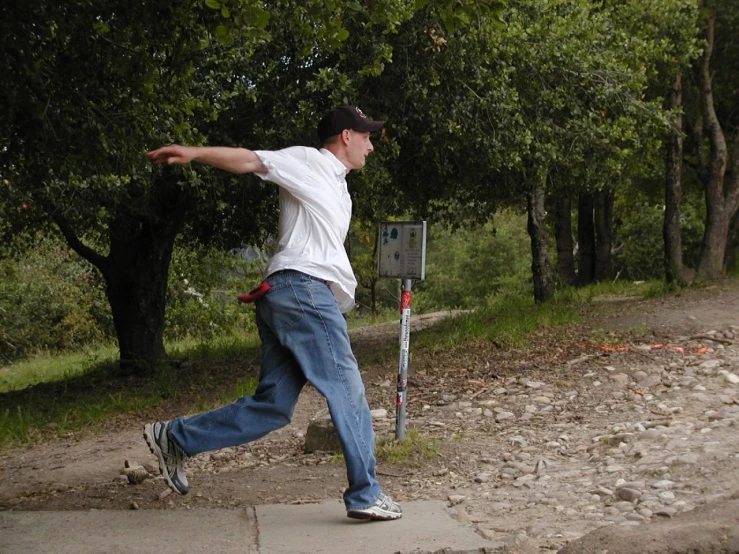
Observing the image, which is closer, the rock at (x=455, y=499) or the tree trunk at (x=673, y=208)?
the rock at (x=455, y=499)

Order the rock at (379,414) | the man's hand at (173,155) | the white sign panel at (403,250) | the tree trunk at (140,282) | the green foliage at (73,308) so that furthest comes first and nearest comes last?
the green foliage at (73,308)
the tree trunk at (140,282)
the rock at (379,414)
the white sign panel at (403,250)
the man's hand at (173,155)

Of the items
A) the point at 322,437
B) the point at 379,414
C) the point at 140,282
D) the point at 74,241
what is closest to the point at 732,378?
the point at 379,414

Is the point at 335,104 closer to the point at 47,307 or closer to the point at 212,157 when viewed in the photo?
the point at 212,157

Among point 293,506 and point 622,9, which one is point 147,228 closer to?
point 622,9

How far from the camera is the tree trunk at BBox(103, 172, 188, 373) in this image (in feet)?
45.3

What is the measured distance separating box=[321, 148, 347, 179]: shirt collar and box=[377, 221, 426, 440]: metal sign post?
5.96 feet

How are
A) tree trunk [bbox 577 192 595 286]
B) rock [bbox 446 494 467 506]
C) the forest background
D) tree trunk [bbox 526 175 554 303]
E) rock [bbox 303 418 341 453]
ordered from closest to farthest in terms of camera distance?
rock [bbox 446 494 467 506], rock [bbox 303 418 341 453], the forest background, tree trunk [bbox 526 175 554 303], tree trunk [bbox 577 192 595 286]

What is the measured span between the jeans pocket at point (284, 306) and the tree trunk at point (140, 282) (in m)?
9.31

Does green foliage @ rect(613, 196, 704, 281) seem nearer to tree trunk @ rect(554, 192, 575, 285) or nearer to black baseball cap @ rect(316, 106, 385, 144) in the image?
tree trunk @ rect(554, 192, 575, 285)

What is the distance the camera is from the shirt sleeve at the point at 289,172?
4.51 m

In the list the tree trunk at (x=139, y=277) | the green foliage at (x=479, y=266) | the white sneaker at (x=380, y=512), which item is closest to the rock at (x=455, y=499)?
the white sneaker at (x=380, y=512)

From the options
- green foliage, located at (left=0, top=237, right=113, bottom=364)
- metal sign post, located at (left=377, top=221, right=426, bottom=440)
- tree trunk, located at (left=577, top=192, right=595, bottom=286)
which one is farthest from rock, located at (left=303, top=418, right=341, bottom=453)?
green foliage, located at (left=0, top=237, right=113, bottom=364)

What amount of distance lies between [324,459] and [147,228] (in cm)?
810

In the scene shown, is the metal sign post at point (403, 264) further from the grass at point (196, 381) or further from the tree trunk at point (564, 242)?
the tree trunk at point (564, 242)
